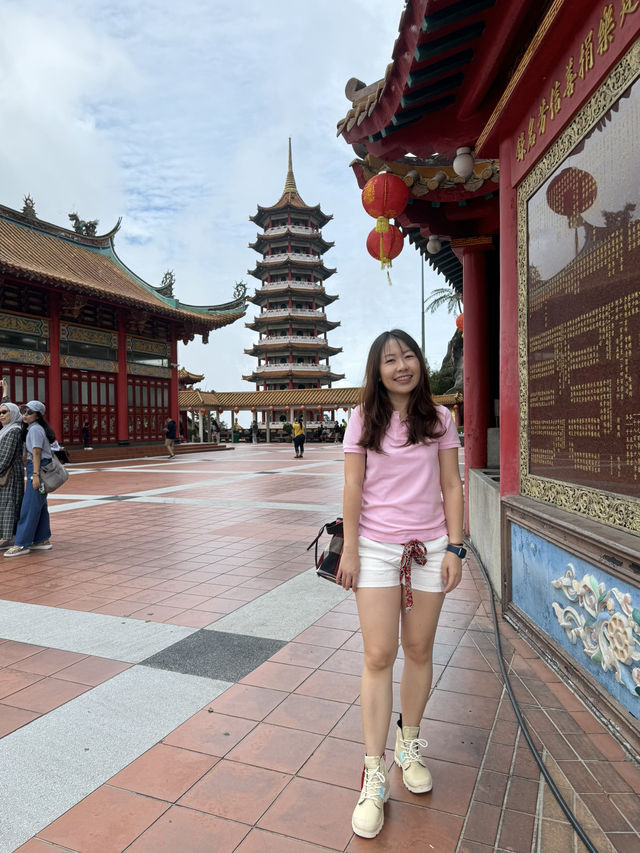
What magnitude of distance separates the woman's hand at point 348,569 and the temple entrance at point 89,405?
18050 mm

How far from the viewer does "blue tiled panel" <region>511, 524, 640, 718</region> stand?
2182 mm

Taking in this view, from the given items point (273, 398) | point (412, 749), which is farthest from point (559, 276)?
point (273, 398)

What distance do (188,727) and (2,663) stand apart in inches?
50.7

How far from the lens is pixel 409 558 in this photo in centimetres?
191

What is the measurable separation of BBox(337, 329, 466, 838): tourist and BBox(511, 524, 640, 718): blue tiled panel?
777 mm

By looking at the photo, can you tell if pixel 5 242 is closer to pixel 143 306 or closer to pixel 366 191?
pixel 143 306

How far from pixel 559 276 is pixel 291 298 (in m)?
39.6

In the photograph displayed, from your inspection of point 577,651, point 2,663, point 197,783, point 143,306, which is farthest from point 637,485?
point 143,306

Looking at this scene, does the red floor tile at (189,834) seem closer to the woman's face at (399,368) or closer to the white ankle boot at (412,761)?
the white ankle boot at (412,761)

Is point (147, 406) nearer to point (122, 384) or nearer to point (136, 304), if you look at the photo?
point (122, 384)

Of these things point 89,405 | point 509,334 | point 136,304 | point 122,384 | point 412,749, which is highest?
point 136,304

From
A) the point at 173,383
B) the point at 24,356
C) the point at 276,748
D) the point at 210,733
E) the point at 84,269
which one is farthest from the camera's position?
the point at 173,383

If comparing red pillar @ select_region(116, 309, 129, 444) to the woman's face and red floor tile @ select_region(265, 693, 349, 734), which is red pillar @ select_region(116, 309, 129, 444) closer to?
red floor tile @ select_region(265, 693, 349, 734)

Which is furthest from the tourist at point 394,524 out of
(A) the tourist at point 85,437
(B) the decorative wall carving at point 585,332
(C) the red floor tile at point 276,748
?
(A) the tourist at point 85,437
